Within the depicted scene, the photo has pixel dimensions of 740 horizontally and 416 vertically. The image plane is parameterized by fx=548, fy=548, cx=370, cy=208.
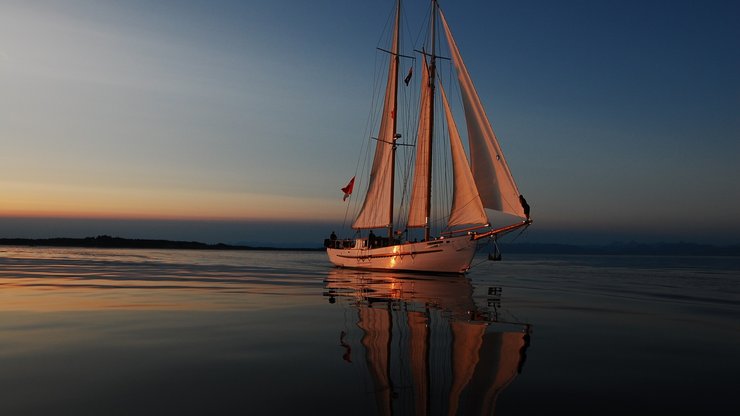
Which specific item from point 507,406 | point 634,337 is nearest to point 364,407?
point 507,406

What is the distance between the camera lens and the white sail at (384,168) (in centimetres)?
5234

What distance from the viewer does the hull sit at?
42.3m

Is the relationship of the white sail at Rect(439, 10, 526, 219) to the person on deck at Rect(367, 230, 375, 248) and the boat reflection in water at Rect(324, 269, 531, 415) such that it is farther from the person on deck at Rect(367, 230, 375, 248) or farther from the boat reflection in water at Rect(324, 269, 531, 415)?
the boat reflection in water at Rect(324, 269, 531, 415)

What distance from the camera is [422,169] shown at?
47.2m

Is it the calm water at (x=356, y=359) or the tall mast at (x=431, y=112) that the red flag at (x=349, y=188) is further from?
the calm water at (x=356, y=359)

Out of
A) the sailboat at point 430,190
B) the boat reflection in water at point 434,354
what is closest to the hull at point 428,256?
the sailboat at point 430,190

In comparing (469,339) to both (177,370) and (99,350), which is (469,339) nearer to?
(177,370)

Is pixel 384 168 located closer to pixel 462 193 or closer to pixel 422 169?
pixel 422 169

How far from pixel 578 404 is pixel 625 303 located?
17.4 metres

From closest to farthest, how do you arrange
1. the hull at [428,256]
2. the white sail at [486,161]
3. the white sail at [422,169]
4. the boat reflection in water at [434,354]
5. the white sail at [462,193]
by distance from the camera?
the boat reflection in water at [434,354] → the white sail at [486,161] → the white sail at [462,193] → the hull at [428,256] → the white sail at [422,169]

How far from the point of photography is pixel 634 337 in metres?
13.8

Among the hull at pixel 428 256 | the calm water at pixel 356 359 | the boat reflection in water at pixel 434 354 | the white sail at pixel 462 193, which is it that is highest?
the white sail at pixel 462 193

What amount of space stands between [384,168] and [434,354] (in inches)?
1684

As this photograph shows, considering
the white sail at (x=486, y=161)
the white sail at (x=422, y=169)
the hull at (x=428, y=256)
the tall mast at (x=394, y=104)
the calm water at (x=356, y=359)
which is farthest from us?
the tall mast at (x=394, y=104)
